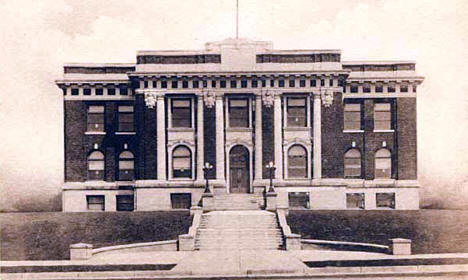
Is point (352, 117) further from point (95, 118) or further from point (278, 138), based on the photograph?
point (95, 118)

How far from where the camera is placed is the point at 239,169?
39781 mm

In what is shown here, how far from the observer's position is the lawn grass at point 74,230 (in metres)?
26.7

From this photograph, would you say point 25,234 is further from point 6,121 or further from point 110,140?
point 110,140

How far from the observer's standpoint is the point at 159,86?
39281 mm

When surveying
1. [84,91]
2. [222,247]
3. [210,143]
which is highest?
[84,91]

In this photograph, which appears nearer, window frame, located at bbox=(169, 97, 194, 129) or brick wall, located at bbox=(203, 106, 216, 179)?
brick wall, located at bbox=(203, 106, 216, 179)

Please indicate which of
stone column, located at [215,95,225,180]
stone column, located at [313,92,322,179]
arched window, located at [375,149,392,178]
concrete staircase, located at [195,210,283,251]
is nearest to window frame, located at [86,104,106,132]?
stone column, located at [215,95,225,180]

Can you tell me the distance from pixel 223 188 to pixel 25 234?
42.3ft

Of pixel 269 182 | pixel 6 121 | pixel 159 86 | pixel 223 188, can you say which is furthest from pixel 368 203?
pixel 6 121

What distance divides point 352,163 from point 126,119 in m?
14.9

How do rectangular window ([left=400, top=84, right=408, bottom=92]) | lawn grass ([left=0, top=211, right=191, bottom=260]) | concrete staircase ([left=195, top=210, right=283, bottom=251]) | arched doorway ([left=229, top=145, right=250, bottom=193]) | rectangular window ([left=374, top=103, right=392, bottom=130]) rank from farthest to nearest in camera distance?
rectangular window ([left=374, top=103, right=392, bottom=130]) < rectangular window ([left=400, top=84, right=408, bottom=92]) < arched doorway ([left=229, top=145, right=250, bottom=193]) < concrete staircase ([left=195, top=210, right=283, bottom=251]) < lawn grass ([left=0, top=211, right=191, bottom=260])

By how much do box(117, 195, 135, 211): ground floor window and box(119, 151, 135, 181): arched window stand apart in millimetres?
1188

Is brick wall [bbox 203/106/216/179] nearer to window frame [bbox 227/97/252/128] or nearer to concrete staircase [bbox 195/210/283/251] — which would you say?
window frame [bbox 227/97/252/128]

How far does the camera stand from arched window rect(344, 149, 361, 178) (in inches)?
1634
